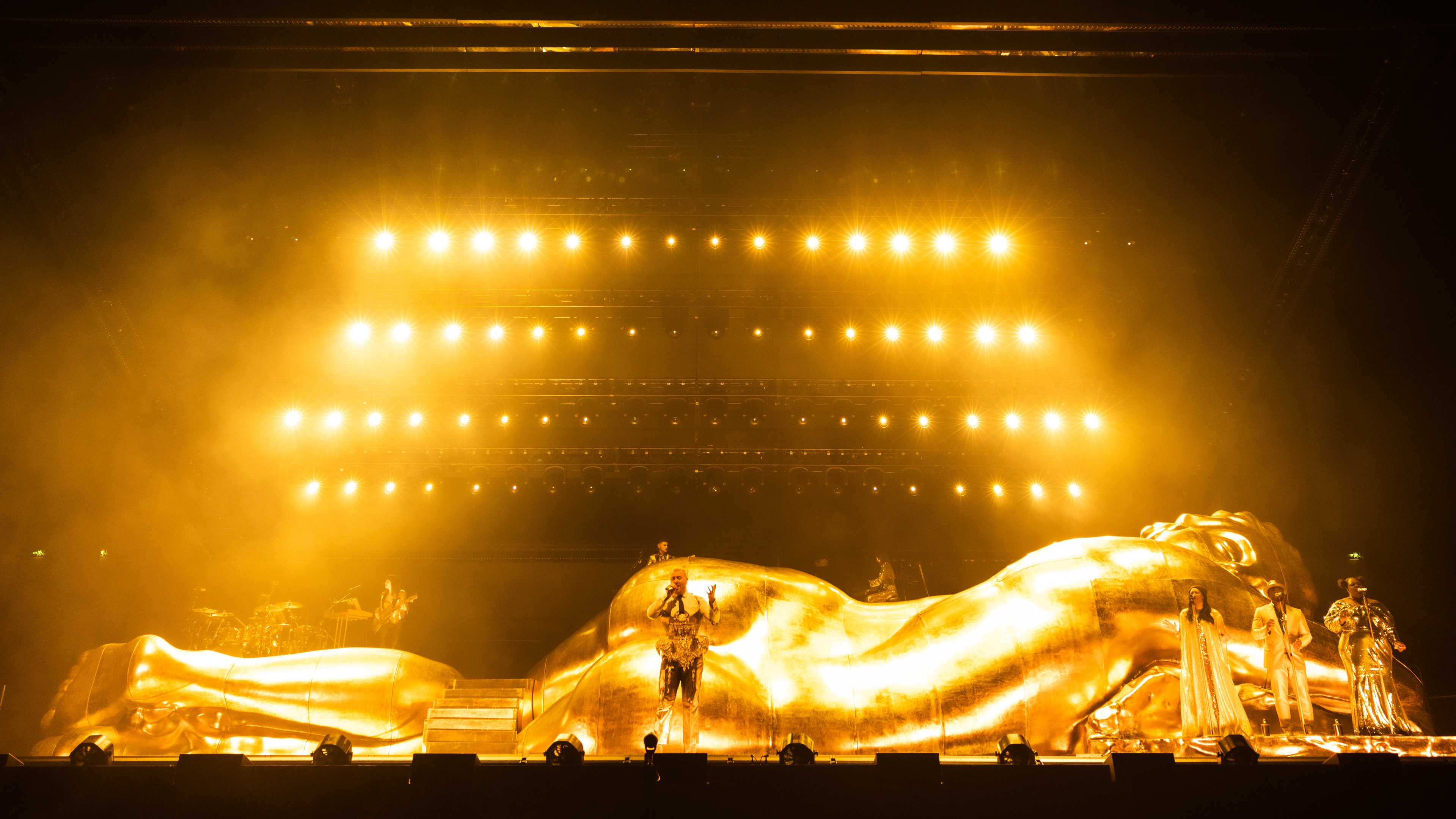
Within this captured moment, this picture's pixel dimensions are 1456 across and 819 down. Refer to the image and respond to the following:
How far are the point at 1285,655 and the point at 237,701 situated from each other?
7.16 meters

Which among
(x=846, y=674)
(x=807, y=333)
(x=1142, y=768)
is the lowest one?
(x=1142, y=768)

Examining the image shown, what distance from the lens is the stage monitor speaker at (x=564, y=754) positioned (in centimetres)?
368

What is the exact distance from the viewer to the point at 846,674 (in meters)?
5.11

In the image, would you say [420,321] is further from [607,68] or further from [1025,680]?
[1025,680]

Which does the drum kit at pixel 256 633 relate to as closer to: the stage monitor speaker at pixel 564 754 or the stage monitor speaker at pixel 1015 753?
the stage monitor speaker at pixel 564 754

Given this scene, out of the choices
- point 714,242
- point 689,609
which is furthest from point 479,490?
point 689,609

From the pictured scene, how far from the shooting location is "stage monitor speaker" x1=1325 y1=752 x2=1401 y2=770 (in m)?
3.69

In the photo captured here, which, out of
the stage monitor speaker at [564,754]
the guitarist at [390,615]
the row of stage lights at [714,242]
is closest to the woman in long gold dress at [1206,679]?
the stage monitor speaker at [564,754]

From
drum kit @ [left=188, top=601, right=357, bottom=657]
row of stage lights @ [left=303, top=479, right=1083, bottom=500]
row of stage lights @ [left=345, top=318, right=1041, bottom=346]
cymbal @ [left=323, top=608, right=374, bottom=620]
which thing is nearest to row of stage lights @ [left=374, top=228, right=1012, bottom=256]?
row of stage lights @ [left=345, top=318, right=1041, bottom=346]

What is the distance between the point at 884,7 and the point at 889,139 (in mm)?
2871

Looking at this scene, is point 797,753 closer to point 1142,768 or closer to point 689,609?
point 689,609

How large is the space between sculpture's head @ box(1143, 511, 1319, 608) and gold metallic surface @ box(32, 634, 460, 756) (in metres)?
5.92

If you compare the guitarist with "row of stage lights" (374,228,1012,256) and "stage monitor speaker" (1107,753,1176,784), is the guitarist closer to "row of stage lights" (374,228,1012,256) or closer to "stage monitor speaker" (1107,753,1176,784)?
"row of stage lights" (374,228,1012,256)

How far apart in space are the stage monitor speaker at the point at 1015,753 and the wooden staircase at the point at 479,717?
11.4 feet
